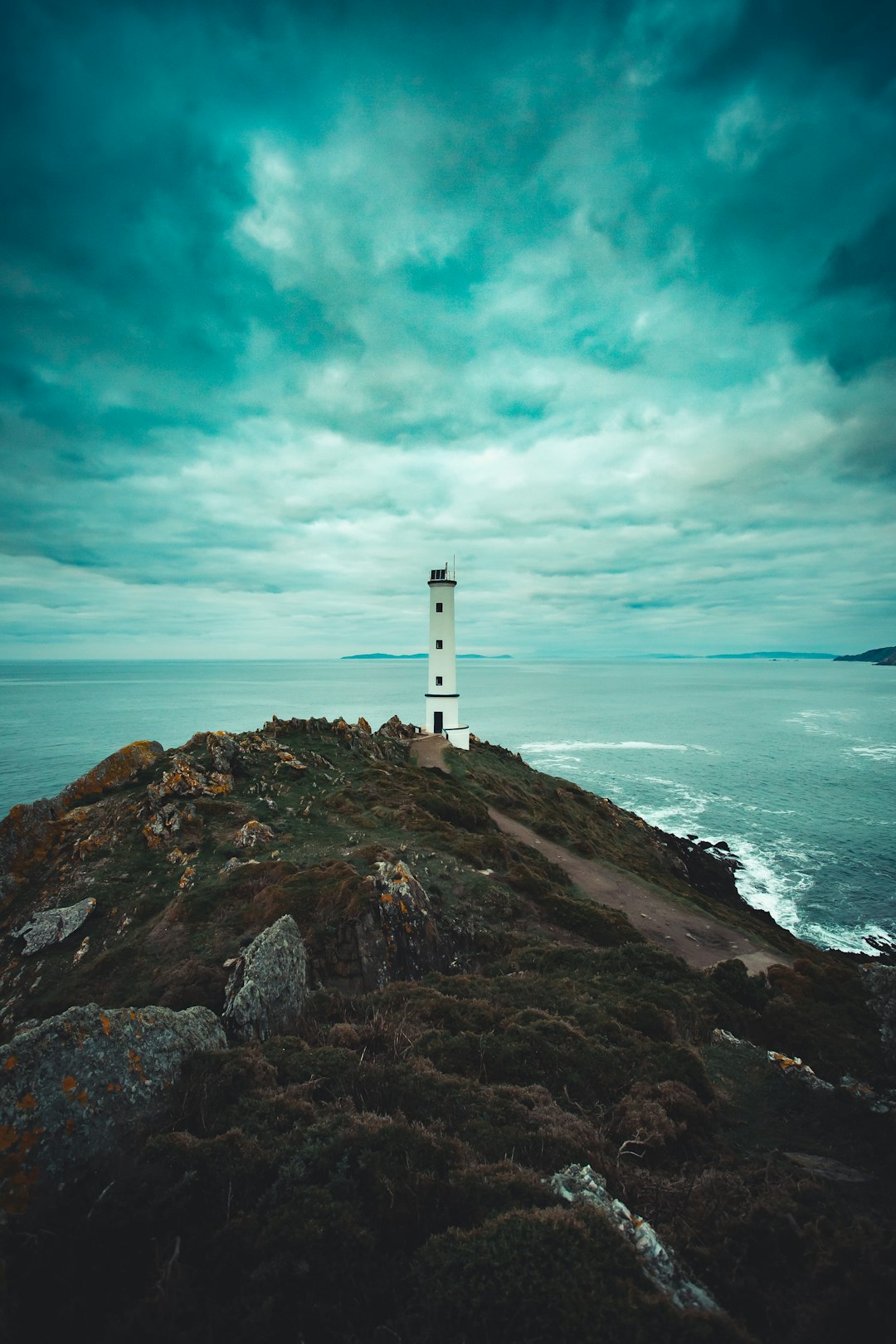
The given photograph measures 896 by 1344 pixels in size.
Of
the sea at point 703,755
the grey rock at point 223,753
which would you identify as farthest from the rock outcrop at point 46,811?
the sea at point 703,755

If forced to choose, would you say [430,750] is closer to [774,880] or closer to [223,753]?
[223,753]

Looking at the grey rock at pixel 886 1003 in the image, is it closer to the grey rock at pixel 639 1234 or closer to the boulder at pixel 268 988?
the grey rock at pixel 639 1234

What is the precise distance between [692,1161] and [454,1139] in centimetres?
315

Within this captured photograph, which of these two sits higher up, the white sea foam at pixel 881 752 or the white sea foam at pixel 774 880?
the white sea foam at pixel 881 752

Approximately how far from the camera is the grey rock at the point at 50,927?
523 inches

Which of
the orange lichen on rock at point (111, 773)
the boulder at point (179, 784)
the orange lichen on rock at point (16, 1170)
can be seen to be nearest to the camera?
the orange lichen on rock at point (16, 1170)

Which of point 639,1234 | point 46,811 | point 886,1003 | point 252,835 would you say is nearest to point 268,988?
point 639,1234

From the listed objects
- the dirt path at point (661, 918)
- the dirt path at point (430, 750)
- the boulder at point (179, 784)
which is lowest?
the dirt path at point (661, 918)

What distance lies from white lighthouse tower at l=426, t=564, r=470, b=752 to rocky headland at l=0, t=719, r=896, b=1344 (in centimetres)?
3067

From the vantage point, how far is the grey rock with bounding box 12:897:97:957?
1328 cm

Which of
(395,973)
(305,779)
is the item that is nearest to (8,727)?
(305,779)

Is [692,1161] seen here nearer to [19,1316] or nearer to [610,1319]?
[610,1319]

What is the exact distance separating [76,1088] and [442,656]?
42417 mm

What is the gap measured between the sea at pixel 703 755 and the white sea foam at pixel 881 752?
31 centimetres
